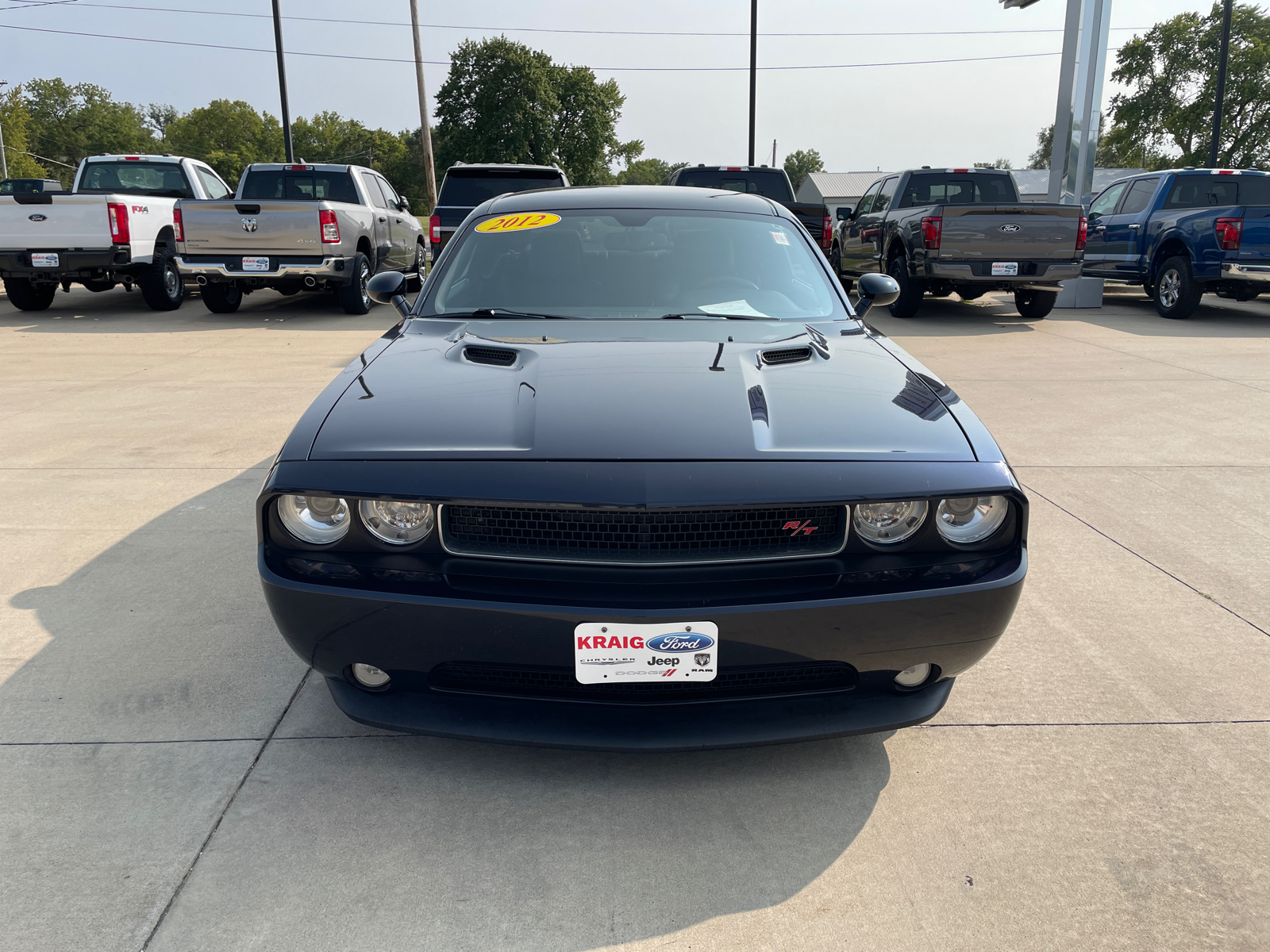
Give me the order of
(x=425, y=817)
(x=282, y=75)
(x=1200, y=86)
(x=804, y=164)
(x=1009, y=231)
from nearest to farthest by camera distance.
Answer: (x=425, y=817) → (x=1009, y=231) → (x=282, y=75) → (x=1200, y=86) → (x=804, y=164)

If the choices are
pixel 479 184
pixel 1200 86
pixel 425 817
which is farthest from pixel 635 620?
pixel 1200 86

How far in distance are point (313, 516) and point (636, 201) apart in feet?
7.10

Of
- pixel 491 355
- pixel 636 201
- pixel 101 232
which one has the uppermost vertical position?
pixel 636 201

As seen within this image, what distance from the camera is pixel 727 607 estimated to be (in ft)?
6.72

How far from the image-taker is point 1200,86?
5238 centimetres

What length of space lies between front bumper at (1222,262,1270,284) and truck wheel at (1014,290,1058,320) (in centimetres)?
182

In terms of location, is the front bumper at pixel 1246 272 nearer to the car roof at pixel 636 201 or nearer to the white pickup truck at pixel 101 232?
the car roof at pixel 636 201

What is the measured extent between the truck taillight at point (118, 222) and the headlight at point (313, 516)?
11142mm

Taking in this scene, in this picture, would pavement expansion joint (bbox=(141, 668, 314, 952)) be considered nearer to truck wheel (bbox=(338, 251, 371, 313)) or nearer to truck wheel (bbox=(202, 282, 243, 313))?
truck wheel (bbox=(338, 251, 371, 313))

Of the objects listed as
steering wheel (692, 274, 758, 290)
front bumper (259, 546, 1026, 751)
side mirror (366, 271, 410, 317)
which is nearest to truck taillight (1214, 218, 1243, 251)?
steering wheel (692, 274, 758, 290)

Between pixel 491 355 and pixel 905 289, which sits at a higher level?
pixel 491 355

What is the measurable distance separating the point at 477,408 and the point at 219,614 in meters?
1.61

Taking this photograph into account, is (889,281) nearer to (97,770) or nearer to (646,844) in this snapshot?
(646,844)

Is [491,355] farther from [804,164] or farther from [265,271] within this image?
[804,164]
